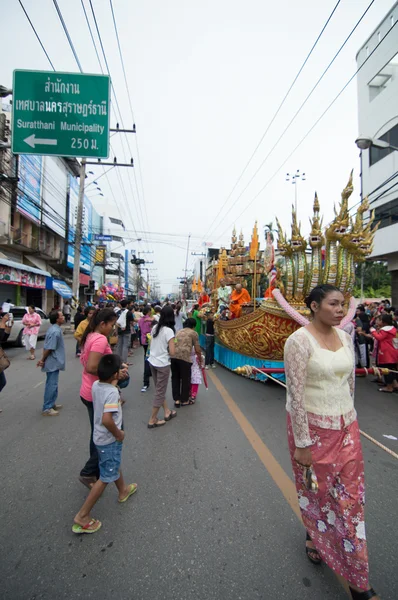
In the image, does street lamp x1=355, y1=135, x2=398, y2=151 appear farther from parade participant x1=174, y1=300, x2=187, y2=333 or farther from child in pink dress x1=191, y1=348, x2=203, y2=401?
parade participant x1=174, y1=300, x2=187, y2=333

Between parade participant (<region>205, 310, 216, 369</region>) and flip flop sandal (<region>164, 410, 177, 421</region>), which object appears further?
parade participant (<region>205, 310, 216, 369</region>)

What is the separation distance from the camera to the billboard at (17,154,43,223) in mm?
16344

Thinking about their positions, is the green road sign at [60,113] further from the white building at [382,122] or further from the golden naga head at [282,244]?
the white building at [382,122]

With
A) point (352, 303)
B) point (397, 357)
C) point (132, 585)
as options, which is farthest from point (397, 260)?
point (132, 585)

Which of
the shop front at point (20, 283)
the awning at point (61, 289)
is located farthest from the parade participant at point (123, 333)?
the awning at point (61, 289)

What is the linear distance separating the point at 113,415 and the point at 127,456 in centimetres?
112

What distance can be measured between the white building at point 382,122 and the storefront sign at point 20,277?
17.0m

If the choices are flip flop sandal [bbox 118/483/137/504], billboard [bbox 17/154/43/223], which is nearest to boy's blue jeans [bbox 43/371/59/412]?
flip flop sandal [bbox 118/483/137/504]

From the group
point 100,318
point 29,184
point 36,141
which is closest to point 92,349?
point 100,318

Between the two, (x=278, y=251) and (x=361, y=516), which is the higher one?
(x=278, y=251)

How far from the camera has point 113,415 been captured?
2.26m

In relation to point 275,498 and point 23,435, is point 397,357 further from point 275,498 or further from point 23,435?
point 23,435

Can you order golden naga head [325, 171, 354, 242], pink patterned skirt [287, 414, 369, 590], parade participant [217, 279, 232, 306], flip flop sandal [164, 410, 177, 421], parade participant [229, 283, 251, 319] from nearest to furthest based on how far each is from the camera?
pink patterned skirt [287, 414, 369, 590] → flip flop sandal [164, 410, 177, 421] → golden naga head [325, 171, 354, 242] → parade participant [229, 283, 251, 319] → parade participant [217, 279, 232, 306]

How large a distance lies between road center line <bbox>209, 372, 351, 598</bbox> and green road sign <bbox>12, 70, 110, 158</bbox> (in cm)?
509
